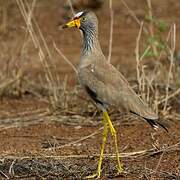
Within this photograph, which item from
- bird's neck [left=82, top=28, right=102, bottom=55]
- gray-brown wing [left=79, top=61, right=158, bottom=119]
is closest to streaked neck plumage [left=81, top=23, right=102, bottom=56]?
bird's neck [left=82, top=28, right=102, bottom=55]

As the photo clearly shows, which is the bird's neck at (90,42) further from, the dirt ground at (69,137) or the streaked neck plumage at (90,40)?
the dirt ground at (69,137)

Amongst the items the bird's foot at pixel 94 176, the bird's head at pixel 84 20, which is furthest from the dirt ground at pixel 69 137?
the bird's head at pixel 84 20

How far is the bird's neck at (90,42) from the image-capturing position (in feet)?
18.7

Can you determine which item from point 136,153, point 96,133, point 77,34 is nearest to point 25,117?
point 96,133

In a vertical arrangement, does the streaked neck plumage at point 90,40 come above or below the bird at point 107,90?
above

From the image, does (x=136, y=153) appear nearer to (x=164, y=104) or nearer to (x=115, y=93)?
(x=115, y=93)

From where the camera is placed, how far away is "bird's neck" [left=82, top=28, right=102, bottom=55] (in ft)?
18.7

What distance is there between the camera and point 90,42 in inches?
226

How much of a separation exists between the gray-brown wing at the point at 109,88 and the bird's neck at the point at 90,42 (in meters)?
0.16

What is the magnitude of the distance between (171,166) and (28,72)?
15.2ft

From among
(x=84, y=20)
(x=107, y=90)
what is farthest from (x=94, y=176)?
(x=84, y=20)

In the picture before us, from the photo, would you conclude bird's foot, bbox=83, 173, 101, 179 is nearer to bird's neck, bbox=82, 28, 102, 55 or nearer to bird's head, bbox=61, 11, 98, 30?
bird's neck, bbox=82, 28, 102, 55

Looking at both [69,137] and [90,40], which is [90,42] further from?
[69,137]

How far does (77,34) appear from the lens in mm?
12898
